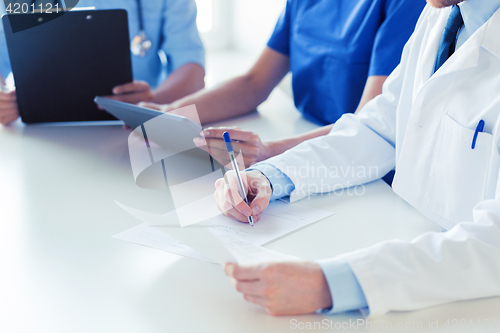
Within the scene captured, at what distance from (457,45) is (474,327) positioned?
503mm

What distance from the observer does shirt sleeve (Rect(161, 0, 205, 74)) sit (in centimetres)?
162

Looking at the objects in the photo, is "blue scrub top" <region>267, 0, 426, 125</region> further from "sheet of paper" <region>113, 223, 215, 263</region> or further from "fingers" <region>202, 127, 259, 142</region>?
"sheet of paper" <region>113, 223, 215, 263</region>

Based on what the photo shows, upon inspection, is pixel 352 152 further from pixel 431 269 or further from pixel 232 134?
pixel 431 269

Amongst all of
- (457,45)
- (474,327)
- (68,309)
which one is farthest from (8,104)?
(474,327)

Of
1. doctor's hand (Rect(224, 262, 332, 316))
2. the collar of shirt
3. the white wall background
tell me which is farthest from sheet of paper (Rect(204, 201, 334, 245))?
the white wall background

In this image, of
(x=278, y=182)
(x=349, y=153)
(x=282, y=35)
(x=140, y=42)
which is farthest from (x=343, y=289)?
(x=140, y=42)

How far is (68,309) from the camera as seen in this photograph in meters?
0.55

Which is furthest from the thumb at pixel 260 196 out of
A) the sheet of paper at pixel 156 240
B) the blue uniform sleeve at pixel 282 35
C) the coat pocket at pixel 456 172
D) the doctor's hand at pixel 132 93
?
the blue uniform sleeve at pixel 282 35

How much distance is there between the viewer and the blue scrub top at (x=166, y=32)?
5.21ft

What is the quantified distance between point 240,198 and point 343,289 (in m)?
0.27

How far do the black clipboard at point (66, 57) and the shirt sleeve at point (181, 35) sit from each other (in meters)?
0.43

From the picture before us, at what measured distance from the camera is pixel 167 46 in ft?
5.47

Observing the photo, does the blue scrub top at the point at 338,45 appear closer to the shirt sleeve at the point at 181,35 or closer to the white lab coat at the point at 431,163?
the white lab coat at the point at 431,163

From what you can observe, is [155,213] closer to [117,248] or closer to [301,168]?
[117,248]
